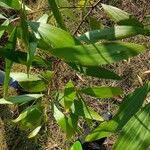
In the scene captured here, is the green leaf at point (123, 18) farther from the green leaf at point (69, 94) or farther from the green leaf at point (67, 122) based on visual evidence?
the green leaf at point (67, 122)

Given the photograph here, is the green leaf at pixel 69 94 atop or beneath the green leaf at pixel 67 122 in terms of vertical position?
atop

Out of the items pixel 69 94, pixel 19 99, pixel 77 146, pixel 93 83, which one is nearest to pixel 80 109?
pixel 69 94

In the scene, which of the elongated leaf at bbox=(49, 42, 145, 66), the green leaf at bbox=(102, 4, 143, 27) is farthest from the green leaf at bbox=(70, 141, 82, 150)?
the elongated leaf at bbox=(49, 42, 145, 66)

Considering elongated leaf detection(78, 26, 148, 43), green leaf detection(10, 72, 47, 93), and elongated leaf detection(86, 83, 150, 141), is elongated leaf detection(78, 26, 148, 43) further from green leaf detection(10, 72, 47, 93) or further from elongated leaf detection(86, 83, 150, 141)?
green leaf detection(10, 72, 47, 93)

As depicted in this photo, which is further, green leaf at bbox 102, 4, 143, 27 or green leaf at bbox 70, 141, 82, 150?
green leaf at bbox 70, 141, 82, 150

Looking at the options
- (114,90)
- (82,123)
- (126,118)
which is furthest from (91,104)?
(126,118)

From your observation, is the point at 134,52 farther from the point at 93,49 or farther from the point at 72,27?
Result: the point at 72,27

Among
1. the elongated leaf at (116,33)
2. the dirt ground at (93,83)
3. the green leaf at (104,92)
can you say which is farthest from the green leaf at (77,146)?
the elongated leaf at (116,33)

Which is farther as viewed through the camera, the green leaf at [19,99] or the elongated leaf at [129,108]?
the green leaf at [19,99]
